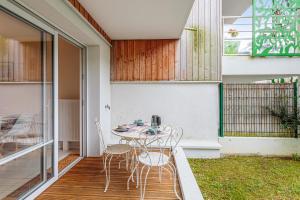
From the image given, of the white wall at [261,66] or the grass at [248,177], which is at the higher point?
the white wall at [261,66]

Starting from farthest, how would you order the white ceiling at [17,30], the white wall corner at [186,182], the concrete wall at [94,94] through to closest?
the concrete wall at [94,94] < the white wall corner at [186,182] < the white ceiling at [17,30]

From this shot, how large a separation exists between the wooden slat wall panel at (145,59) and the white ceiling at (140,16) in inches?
12.1

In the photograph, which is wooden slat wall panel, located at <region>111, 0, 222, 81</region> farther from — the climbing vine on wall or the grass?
the grass

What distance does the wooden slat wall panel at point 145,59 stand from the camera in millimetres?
4535

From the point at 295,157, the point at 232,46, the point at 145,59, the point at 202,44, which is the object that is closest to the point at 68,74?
the point at 145,59

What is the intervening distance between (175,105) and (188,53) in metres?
1.26

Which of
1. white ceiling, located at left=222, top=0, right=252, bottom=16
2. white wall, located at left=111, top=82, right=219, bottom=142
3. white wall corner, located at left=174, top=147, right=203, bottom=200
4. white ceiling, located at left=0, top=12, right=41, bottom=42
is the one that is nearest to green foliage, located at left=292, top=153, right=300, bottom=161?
white wall, located at left=111, top=82, right=219, bottom=142

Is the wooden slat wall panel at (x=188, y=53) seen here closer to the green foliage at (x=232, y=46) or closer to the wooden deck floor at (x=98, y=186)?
the green foliage at (x=232, y=46)

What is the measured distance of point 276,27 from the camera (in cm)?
470

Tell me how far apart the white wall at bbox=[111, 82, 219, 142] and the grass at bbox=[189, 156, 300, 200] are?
0.75m

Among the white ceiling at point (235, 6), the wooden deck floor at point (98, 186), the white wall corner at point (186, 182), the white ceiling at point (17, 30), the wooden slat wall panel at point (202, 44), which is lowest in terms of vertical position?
the wooden deck floor at point (98, 186)

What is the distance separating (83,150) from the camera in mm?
3879

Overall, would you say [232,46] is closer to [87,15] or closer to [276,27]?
[276,27]

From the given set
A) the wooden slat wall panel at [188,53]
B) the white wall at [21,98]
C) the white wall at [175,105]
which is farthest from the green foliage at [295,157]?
the white wall at [21,98]
